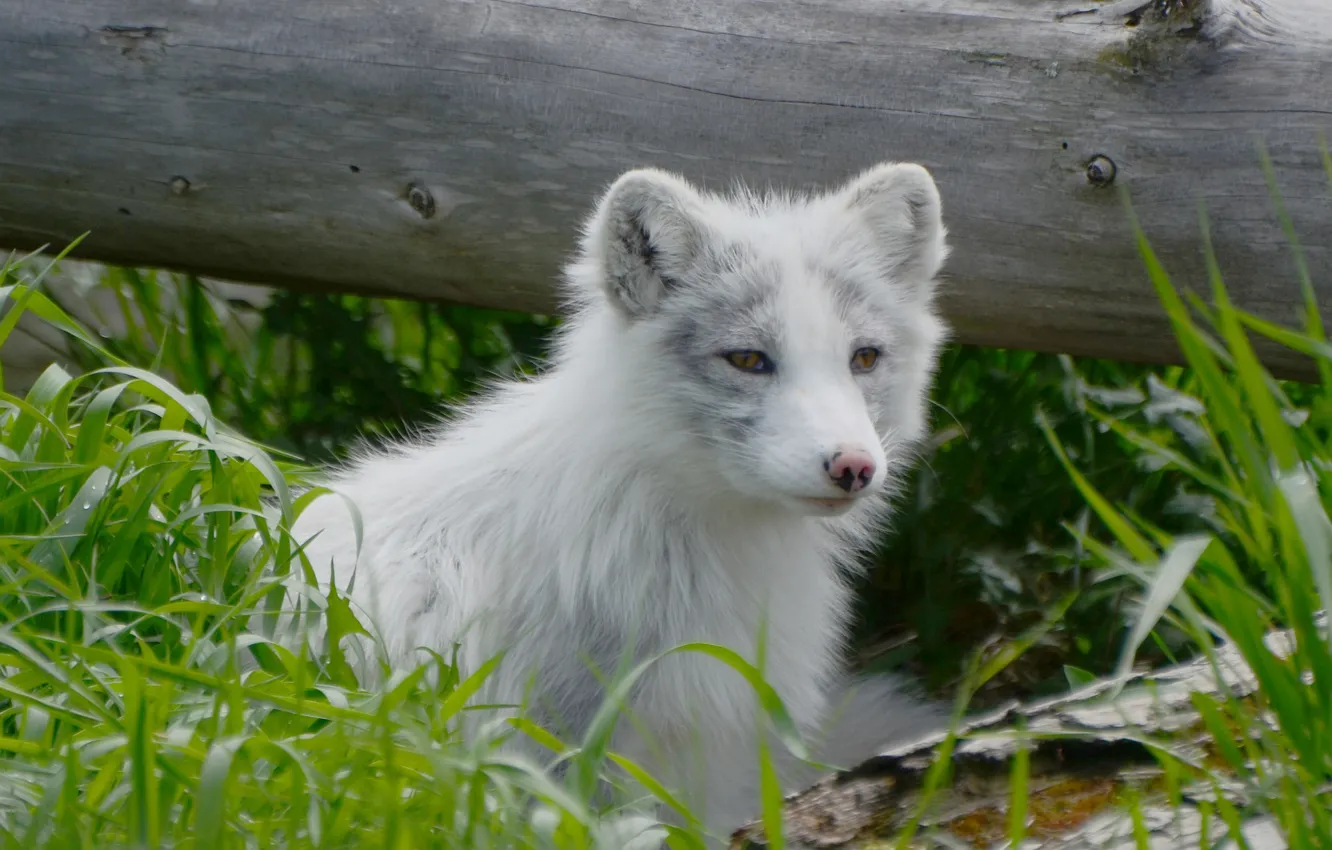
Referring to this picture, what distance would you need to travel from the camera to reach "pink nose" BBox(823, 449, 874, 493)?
9.99 ft

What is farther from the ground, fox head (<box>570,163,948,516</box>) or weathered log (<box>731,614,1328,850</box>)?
fox head (<box>570,163,948,516</box>)

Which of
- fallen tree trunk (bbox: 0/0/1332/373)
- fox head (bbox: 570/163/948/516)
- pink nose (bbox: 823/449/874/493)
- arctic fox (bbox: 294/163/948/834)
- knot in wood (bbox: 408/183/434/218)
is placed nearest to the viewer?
pink nose (bbox: 823/449/874/493)

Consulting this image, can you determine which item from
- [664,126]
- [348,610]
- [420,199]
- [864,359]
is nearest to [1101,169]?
[864,359]

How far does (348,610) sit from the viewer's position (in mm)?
3018

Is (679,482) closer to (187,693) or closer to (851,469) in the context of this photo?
(851,469)

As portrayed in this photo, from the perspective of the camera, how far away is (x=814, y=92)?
429 centimetres

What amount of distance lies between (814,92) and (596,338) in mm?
1171

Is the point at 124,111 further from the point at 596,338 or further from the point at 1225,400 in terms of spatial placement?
the point at 1225,400

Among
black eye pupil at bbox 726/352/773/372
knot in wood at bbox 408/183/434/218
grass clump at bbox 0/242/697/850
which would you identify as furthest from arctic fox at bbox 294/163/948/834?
knot in wood at bbox 408/183/434/218

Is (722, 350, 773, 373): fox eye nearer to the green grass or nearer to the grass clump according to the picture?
the green grass

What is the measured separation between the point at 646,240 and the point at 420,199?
3.90 ft

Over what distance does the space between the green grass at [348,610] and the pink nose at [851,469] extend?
495 mm

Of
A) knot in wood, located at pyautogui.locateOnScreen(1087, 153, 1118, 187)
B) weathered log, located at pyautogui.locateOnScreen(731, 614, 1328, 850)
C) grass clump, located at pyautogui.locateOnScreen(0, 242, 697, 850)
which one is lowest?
weathered log, located at pyautogui.locateOnScreen(731, 614, 1328, 850)

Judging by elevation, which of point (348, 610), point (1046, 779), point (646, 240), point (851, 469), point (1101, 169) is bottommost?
point (1046, 779)
